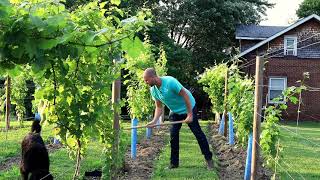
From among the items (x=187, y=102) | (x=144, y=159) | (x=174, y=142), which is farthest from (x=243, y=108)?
(x=144, y=159)

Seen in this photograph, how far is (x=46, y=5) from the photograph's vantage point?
292cm

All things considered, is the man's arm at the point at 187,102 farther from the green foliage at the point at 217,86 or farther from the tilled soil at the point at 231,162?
the green foliage at the point at 217,86

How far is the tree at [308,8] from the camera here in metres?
45.8

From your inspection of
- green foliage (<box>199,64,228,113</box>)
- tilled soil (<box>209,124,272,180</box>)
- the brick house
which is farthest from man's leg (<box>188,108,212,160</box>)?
the brick house

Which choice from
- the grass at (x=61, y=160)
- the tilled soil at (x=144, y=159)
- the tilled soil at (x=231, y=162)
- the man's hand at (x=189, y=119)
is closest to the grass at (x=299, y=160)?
the tilled soil at (x=231, y=162)

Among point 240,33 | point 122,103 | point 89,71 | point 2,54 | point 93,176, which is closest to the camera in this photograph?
point 2,54

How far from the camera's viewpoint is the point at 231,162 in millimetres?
9195

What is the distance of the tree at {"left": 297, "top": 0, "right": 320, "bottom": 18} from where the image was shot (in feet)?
150

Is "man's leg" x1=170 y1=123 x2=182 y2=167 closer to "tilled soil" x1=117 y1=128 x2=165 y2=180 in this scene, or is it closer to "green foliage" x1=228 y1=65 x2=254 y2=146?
"tilled soil" x1=117 y1=128 x2=165 y2=180

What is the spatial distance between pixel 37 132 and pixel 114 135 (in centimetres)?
139

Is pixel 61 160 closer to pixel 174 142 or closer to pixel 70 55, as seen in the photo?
pixel 174 142

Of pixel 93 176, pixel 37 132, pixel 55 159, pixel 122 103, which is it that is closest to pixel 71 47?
pixel 122 103

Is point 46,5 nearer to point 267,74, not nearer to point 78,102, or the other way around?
point 78,102

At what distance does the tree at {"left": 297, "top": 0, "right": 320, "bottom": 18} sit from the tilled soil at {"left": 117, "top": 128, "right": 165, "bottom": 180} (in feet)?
120
